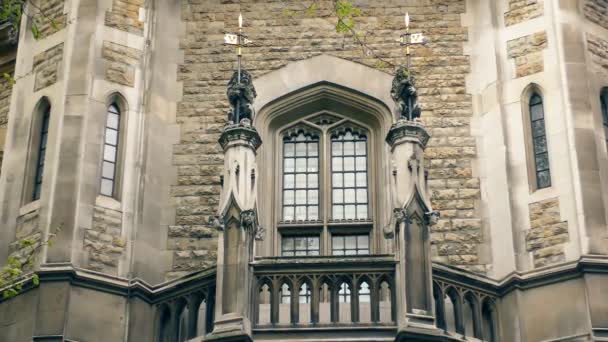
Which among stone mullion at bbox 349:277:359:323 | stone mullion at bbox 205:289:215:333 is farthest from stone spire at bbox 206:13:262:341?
stone mullion at bbox 349:277:359:323

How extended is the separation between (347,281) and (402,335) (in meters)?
1.34

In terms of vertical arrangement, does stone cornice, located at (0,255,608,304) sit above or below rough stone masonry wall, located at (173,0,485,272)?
below

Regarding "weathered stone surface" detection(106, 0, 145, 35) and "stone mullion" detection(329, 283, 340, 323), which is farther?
"weathered stone surface" detection(106, 0, 145, 35)

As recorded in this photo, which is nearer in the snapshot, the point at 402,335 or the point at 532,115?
the point at 402,335

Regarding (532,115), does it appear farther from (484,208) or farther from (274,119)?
(274,119)

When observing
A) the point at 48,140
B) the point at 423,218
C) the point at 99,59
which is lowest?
the point at 423,218

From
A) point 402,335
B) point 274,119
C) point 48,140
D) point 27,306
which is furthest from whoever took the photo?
point 274,119

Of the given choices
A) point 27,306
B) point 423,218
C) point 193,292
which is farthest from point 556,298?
point 27,306

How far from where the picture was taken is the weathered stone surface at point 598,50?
65.4ft

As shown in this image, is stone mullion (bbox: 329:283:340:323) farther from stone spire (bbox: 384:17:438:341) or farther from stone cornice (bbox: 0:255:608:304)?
stone spire (bbox: 384:17:438:341)

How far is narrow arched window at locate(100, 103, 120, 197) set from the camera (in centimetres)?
1954

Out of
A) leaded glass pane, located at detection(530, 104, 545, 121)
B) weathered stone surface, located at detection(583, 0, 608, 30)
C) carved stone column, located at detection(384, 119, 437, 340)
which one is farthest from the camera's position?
weathered stone surface, located at detection(583, 0, 608, 30)

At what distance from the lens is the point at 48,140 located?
1955 centimetres

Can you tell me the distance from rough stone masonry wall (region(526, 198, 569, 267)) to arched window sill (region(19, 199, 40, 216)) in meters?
6.88
